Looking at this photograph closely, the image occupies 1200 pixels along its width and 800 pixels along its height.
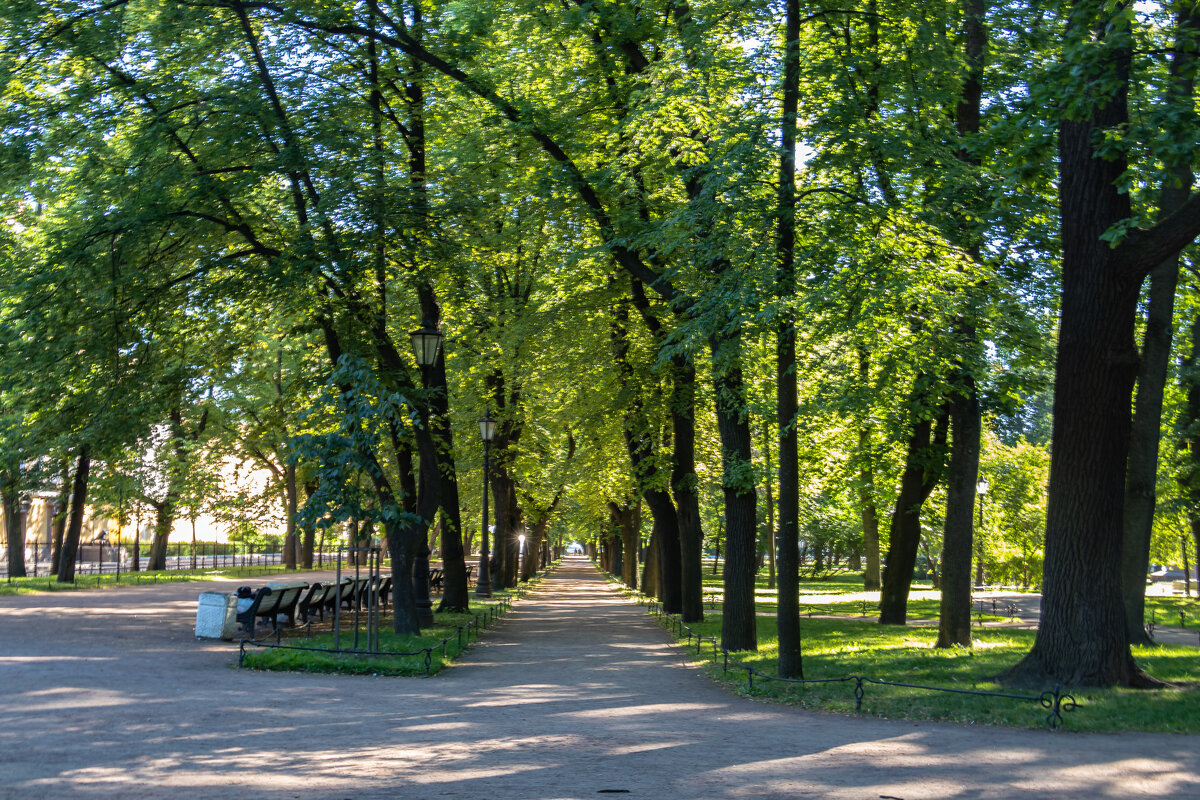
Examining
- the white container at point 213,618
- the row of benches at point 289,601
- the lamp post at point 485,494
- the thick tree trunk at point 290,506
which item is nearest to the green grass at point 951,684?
the row of benches at point 289,601

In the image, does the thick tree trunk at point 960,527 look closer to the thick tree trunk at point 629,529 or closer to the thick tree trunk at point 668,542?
the thick tree trunk at point 668,542

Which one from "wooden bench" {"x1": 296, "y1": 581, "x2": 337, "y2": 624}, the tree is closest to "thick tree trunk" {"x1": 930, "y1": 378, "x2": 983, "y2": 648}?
the tree

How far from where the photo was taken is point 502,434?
104 feet

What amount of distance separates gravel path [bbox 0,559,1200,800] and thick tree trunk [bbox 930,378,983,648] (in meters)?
4.96

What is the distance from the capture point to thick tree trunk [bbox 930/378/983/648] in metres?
16.6

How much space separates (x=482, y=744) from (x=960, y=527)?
1051 cm

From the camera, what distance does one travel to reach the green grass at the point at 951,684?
10.1m

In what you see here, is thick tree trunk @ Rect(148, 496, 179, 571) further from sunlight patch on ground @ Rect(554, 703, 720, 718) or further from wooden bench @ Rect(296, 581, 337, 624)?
sunlight patch on ground @ Rect(554, 703, 720, 718)

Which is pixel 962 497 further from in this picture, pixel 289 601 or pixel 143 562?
pixel 143 562

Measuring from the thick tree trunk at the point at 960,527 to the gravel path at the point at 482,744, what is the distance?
4956 mm

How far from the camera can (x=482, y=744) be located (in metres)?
9.10

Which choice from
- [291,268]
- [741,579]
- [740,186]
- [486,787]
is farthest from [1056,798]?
[291,268]

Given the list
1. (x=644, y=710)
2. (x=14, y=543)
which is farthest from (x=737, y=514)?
(x=14, y=543)

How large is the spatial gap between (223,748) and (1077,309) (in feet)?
34.4
